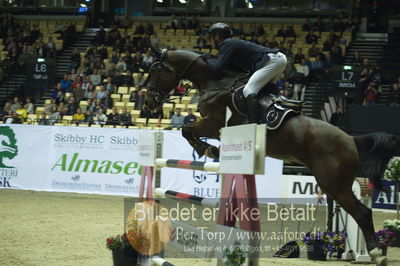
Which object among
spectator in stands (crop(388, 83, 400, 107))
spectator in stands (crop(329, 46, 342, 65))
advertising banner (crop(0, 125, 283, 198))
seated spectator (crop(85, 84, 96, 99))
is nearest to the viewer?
advertising banner (crop(0, 125, 283, 198))

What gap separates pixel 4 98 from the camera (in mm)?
23766

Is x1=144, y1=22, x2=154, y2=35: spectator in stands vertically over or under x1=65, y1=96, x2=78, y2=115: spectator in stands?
over

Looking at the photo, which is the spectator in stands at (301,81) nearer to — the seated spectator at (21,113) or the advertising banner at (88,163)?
the advertising banner at (88,163)

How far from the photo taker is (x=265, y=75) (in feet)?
23.4

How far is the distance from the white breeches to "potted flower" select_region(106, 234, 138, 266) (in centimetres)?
215

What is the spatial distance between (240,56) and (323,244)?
8.82 ft

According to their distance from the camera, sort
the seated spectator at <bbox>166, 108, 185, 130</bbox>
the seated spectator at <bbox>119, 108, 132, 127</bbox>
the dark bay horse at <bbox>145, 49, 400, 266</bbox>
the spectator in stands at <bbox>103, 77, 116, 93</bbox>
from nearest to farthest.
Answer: the dark bay horse at <bbox>145, 49, 400, 266</bbox> → the seated spectator at <bbox>166, 108, 185, 130</bbox> → the seated spectator at <bbox>119, 108, 132, 127</bbox> → the spectator in stands at <bbox>103, 77, 116, 93</bbox>

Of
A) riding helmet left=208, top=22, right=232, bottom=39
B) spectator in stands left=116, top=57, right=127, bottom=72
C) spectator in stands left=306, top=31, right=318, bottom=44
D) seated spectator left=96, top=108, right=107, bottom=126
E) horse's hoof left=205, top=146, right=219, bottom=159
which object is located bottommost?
seated spectator left=96, top=108, right=107, bottom=126

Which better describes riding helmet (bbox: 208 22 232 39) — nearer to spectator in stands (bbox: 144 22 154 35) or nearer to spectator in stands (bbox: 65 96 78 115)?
spectator in stands (bbox: 65 96 78 115)

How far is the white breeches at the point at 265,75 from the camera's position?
23.3 ft

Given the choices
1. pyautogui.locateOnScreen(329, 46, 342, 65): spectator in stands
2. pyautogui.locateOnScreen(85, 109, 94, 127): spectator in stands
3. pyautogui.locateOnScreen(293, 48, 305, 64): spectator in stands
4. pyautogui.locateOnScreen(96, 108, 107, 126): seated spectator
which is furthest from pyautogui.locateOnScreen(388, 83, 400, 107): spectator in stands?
pyautogui.locateOnScreen(85, 109, 94, 127): spectator in stands

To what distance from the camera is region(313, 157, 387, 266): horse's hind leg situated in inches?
266

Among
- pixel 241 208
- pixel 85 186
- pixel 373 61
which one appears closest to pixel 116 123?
pixel 85 186

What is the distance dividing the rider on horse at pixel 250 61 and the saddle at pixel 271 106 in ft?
0.35
